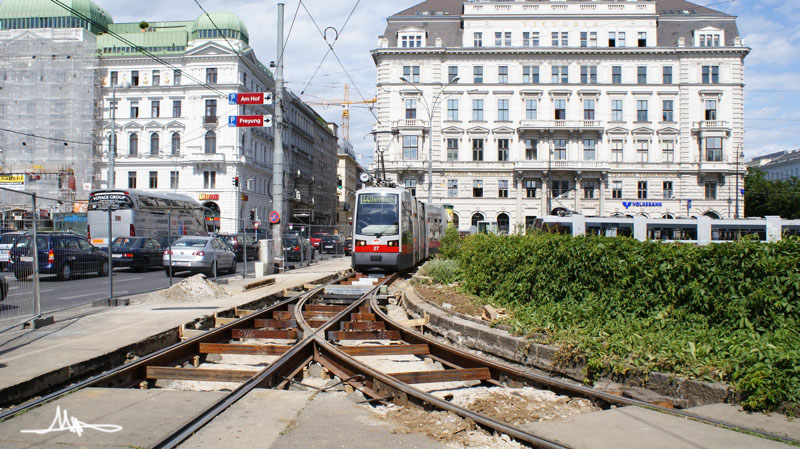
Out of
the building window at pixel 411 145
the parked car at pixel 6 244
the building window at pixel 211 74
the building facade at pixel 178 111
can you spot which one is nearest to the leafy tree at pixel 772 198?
the building window at pixel 411 145

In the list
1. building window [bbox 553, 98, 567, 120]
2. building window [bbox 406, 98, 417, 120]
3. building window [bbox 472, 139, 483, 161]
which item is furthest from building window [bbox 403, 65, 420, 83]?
building window [bbox 553, 98, 567, 120]

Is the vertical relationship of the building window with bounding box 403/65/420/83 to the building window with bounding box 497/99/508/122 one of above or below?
above

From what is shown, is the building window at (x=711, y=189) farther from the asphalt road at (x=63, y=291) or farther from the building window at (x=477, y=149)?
the asphalt road at (x=63, y=291)

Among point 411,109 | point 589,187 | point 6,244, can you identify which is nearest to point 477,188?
point 411,109

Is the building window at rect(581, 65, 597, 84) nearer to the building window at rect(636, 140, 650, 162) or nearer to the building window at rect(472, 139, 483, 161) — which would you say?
the building window at rect(636, 140, 650, 162)

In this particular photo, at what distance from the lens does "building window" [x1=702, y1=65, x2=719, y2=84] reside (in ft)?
181

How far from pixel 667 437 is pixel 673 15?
2463 inches

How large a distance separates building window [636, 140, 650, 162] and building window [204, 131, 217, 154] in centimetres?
3947

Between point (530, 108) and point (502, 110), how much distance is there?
2.65 meters

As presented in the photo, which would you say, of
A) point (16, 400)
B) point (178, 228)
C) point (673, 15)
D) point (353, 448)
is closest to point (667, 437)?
point (353, 448)

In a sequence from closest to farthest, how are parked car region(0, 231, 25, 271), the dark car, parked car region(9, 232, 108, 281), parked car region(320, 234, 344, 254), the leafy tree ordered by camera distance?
parked car region(0, 231, 25, 271)
parked car region(9, 232, 108, 281)
the dark car
parked car region(320, 234, 344, 254)
the leafy tree

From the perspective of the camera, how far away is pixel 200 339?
8125mm

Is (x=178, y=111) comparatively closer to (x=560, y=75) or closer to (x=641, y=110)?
(x=560, y=75)

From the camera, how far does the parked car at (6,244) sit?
965cm
